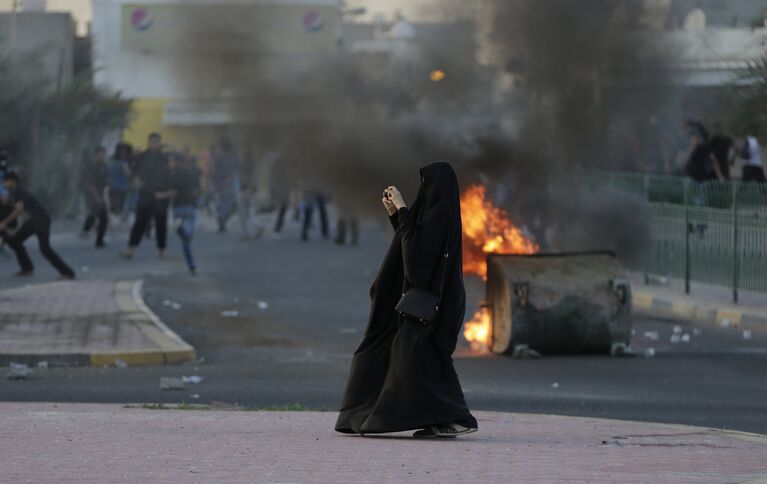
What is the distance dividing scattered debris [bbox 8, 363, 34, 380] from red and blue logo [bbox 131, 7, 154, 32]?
7504mm

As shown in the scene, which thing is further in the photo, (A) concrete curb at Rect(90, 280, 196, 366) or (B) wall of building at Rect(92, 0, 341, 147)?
(B) wall of building at Rect(92, 0, 341, 147)

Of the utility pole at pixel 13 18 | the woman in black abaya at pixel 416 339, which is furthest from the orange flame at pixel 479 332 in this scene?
the utility pole at pixel 13 18

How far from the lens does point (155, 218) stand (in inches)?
992

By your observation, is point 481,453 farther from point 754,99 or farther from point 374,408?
point 754,99

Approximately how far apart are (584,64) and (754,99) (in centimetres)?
305

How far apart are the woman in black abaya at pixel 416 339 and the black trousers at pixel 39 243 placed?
13215 mm

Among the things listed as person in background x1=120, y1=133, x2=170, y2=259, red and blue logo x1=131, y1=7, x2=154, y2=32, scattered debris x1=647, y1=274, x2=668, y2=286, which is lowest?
scattered debris x1=647, y1=274, x2=668, y2=286

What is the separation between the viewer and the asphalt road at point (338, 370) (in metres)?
11.4

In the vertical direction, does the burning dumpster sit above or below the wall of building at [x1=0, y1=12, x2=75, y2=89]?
below

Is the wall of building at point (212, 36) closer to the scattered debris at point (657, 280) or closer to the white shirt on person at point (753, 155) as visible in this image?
the scattered debris at point (657, 280)

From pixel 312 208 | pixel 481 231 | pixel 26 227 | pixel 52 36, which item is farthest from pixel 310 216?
pixel 52 36

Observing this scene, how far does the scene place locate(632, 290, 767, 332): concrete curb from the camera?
16891 mm

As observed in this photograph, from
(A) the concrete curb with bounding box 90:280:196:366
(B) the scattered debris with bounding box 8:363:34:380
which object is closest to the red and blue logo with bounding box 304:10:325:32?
(A) the concrete curb with bounding box 90:280:196:366

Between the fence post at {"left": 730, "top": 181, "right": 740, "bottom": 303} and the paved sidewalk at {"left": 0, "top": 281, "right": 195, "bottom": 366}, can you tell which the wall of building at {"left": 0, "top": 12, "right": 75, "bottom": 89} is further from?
the fence post at {"left": 730, "top": 181, "right": 740, "bottom": 303}
